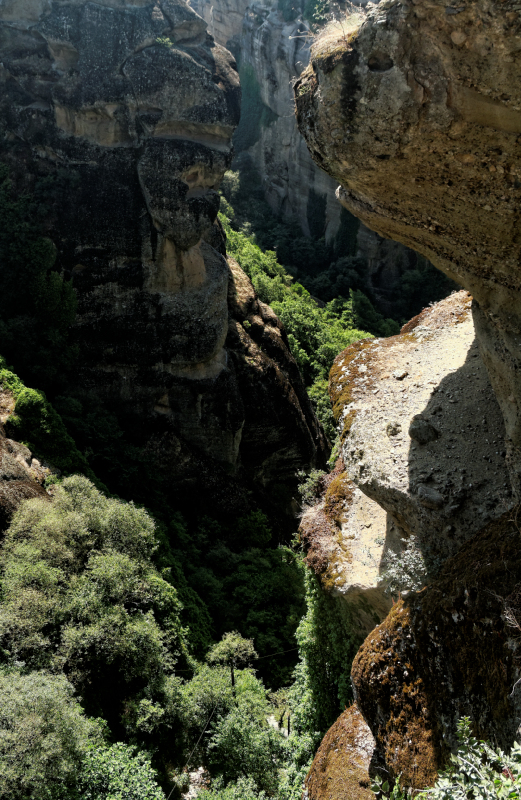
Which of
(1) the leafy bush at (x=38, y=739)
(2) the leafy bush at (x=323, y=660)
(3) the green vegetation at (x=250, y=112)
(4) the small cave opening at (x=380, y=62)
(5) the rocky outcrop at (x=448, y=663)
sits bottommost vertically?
(1) the leafy bush at (x=38, y=739)

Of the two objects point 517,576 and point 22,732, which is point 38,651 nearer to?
point 22,732

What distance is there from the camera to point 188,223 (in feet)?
79.1

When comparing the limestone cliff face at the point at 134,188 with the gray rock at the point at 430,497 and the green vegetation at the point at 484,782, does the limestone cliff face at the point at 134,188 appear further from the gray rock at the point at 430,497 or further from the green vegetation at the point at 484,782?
the green vegetation at the point at 484,782

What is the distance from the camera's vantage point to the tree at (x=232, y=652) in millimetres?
16891

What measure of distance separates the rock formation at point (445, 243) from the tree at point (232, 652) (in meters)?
8.97

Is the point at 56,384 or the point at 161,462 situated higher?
the point at 56,384

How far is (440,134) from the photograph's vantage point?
620cm

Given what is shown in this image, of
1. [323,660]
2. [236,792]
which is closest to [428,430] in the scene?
[323,660]

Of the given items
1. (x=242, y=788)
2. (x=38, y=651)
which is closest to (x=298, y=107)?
(x=38, y=651)

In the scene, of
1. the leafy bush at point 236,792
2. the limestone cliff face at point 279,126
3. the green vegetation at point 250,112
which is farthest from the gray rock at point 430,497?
the green vegetation at point 250,112

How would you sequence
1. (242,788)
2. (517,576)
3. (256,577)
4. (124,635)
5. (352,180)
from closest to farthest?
(517,576), (352,180), (242,788), (124,635), (256,577)

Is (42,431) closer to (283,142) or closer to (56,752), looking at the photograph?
(56,752)

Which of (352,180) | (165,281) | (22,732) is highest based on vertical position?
(352,180)

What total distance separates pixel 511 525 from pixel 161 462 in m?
18.8
